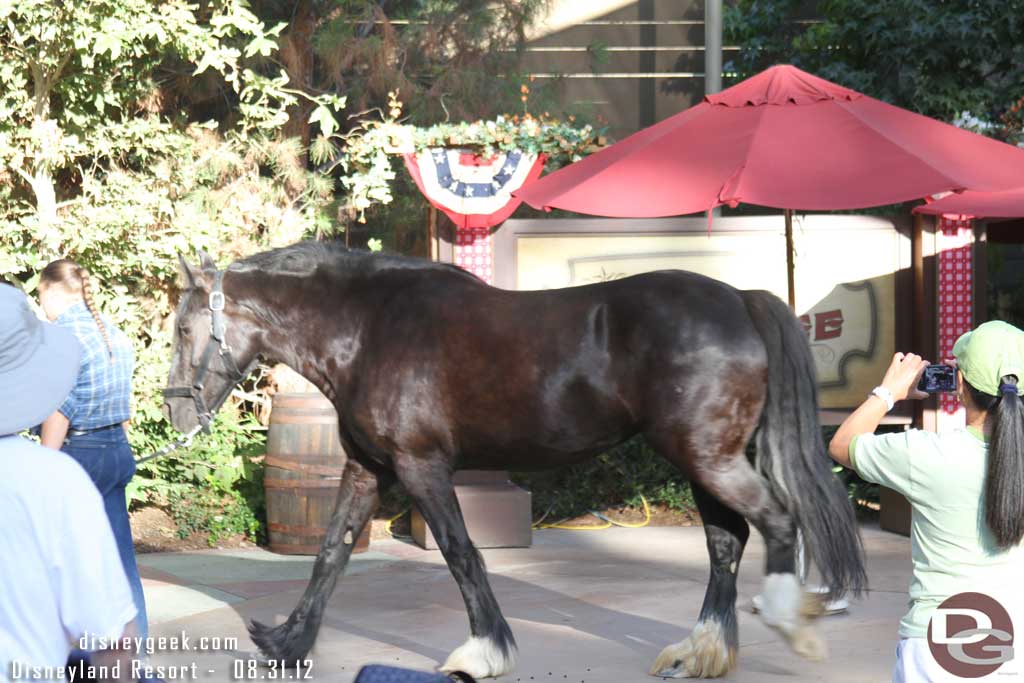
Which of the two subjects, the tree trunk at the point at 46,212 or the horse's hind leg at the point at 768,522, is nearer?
the horse's hind leg at the point at 768,522

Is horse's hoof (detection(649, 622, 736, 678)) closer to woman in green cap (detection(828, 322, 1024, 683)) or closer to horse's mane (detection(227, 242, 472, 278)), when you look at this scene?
horse's mane (detection(227, 242, 472, 278))

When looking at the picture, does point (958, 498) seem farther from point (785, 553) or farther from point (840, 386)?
point (840, 386)

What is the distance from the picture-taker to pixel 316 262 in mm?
5504

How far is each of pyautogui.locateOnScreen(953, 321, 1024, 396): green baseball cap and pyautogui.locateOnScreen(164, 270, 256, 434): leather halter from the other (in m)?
3.39

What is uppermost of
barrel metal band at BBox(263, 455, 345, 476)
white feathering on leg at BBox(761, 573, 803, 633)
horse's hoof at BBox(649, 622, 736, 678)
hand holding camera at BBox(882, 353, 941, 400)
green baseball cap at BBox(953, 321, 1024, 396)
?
green baseball cap at BBox(953, 321, 1024, 396)

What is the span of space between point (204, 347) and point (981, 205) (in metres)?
4.70

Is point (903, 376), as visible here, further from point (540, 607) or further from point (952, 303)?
point (952, 303)

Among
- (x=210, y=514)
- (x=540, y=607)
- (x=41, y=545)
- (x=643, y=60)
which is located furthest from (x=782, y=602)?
(x=643, y=60)

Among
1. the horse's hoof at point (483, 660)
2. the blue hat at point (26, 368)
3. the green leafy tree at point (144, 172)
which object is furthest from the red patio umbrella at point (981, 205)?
the blue hat at point (26, 368)

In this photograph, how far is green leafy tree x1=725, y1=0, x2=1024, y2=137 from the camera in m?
11.0

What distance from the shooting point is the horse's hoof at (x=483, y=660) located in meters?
5.00

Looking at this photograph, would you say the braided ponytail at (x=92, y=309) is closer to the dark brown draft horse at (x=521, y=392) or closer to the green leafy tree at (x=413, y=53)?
the dark brown draft horse at (x=521, y=392)

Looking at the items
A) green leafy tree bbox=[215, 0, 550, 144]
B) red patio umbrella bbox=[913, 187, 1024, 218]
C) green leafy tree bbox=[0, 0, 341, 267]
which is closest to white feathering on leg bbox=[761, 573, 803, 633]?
red patio umbrella bbox=[913, 187, 1024, 218]
